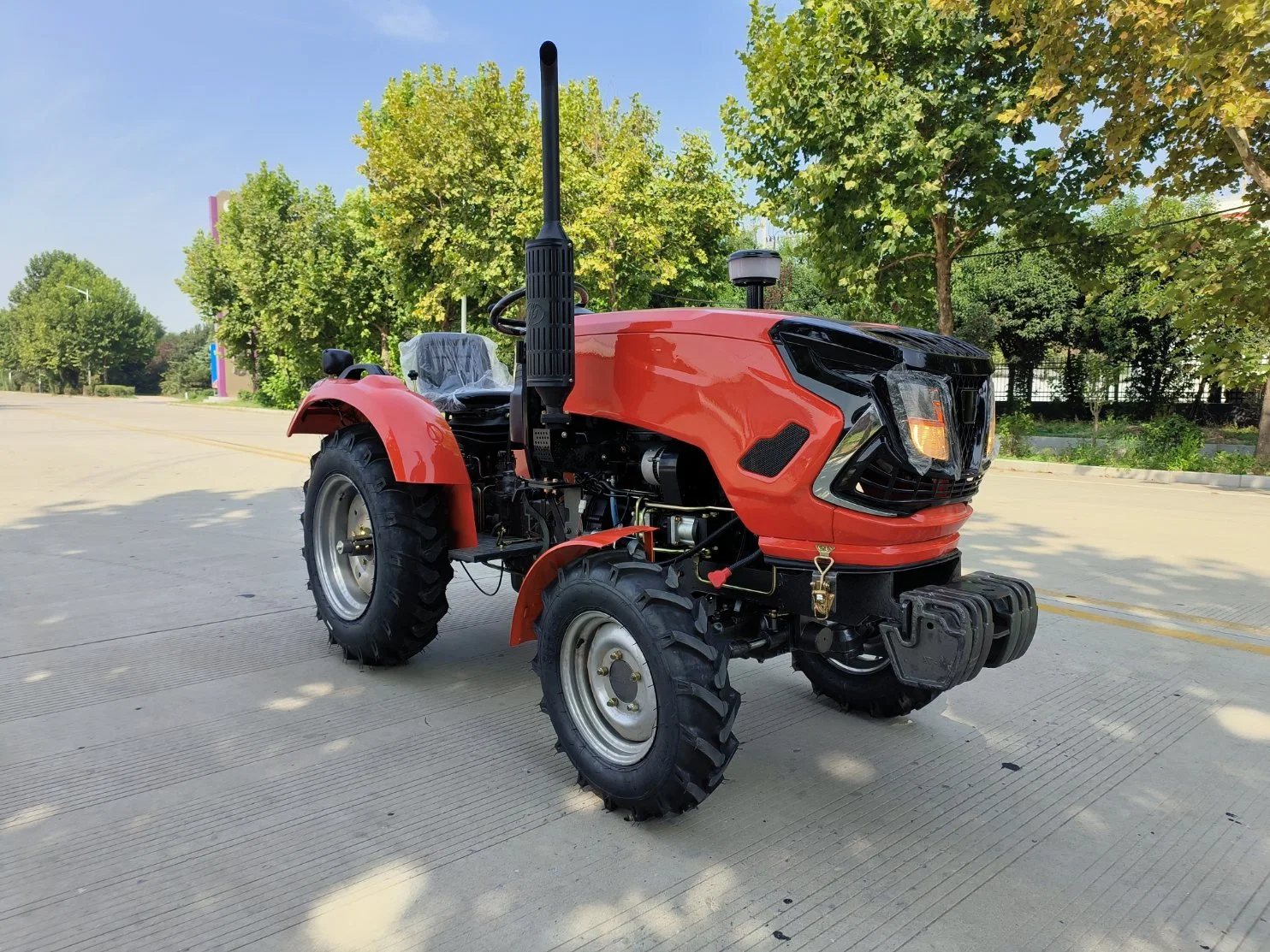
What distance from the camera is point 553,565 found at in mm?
3088

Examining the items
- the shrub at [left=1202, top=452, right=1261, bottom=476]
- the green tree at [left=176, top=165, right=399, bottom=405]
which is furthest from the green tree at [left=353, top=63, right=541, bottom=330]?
the shrub at [left=1202, top=452, right=1261, bottom=476]

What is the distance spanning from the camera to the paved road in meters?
2.28

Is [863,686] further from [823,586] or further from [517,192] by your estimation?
[517,192]

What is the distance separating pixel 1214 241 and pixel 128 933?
16.3 metres

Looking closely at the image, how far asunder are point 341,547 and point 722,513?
2313mm

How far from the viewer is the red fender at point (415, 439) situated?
3.84m

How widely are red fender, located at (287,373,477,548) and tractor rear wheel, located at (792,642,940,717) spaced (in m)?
1.67

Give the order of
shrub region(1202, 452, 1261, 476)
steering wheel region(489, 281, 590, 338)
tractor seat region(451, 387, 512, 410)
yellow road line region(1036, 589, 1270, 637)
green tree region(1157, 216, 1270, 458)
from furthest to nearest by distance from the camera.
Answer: shrub region(1202, 452, 1261, 476)
green tree region(1157, 216, 1270, 458)
yellow road line region(1036, 589, 1270, 637)
tractor seat region(451, 387, 512, 410)
steering wheel region(489, 281, 590, 338)

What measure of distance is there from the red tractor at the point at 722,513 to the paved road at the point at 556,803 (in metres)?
0.34

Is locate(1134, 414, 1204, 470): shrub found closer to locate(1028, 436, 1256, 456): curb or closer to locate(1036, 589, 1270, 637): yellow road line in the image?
locate(1028, 436, 1256, 456): curb

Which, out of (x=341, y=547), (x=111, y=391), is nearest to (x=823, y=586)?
(x=341, y=547)

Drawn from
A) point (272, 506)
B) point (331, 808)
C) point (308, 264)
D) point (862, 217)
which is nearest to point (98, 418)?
point (308, 264)

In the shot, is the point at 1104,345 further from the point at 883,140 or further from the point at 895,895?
the point at 895,895

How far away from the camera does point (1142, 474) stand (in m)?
14.1
